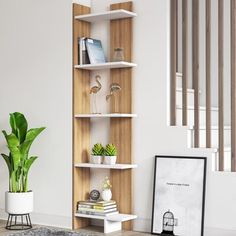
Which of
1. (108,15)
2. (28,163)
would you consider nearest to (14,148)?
(28,163)

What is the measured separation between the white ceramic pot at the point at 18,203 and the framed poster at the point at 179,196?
3.64 feet

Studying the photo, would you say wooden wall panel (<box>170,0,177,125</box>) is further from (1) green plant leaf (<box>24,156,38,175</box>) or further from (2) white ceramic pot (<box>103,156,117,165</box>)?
(1) green plant leaf (<box>24,156,38,175</box>)

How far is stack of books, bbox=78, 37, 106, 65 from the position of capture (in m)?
4.84

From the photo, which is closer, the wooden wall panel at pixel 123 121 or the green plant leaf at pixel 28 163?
the wooden wall panel at pixel 123 121

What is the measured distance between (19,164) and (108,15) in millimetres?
1517

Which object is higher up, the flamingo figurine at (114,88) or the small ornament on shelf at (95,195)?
the flamingo figurine at (114,88)

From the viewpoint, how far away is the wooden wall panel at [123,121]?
4793mm

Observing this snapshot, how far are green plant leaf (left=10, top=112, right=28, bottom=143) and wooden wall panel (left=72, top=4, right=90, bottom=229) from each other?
45 cm

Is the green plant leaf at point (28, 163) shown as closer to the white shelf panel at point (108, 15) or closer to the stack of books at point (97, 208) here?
the stack of books at point (97, 208)

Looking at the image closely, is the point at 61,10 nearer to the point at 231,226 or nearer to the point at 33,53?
the point at 33,53

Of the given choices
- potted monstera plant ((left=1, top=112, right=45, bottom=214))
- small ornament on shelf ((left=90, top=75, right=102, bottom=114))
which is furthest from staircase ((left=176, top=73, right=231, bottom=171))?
potted monstera plant ((left=1, top=112, right=45, bottom=214))

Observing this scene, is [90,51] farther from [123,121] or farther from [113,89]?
[123,121]

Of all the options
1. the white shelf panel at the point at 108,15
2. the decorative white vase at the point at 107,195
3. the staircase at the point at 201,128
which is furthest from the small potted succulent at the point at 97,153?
the white shelf panel at the point at 108,15

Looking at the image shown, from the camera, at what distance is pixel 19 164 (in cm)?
491
